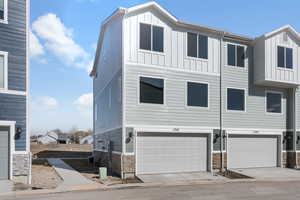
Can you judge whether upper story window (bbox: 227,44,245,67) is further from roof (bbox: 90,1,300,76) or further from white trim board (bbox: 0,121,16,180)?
white trim board (bbox: 0,121,16,180)

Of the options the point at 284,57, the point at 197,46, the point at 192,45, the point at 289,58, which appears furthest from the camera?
the point at 289,58

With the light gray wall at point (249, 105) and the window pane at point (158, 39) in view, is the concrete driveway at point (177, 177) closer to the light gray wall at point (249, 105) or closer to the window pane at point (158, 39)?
the light gray wall at point (249, 105)

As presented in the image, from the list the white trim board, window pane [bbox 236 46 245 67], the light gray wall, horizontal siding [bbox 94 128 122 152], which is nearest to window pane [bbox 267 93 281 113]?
the light gray wall

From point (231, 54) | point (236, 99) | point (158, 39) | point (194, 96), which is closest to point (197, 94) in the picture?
point (194, 96)

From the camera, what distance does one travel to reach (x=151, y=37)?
15.5 meters

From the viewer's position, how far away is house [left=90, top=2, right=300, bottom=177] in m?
15.0

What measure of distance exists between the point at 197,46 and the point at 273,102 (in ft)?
22.2

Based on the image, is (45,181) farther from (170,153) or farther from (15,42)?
(170,153)

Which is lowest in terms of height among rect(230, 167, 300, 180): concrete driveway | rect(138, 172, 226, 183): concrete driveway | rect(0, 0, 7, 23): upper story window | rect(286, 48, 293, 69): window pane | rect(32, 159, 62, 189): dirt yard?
rect(230, 167, 300, 180): concrete driveway

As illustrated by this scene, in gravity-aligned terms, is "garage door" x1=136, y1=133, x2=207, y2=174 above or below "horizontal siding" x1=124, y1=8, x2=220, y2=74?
below

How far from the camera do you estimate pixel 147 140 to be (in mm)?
15164

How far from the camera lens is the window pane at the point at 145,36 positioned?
15297 mm

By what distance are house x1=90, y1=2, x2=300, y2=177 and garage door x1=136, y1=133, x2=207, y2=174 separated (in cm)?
5

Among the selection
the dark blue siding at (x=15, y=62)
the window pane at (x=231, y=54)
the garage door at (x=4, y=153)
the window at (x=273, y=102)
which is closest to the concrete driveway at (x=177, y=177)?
the dark blue siding at (x=15, y=62)
